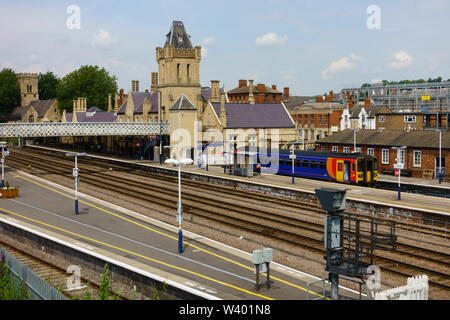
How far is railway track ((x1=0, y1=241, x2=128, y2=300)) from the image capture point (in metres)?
20.0

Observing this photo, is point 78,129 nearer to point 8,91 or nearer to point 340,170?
point 340,170

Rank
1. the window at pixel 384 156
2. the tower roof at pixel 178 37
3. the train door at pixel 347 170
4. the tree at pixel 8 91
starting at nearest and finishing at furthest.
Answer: the train door at pixel 347 170 < the window at pixel 384 156 < the tower roof at pixel 178 37 < the tree at pixel 8 91

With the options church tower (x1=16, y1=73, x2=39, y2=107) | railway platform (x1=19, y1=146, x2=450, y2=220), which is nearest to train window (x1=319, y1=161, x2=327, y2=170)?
railway platform (x1=19, y1=146, x2=450, y2=220)

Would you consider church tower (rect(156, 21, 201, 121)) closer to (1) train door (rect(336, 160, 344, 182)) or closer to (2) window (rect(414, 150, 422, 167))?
(1) train door (rect(336, 160, 344, 182))

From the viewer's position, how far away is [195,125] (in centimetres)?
6962

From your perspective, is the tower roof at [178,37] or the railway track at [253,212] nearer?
the railway track at [253,212]

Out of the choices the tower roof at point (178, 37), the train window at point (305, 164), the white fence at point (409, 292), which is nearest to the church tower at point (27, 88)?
the tower roof at point (178, 37)

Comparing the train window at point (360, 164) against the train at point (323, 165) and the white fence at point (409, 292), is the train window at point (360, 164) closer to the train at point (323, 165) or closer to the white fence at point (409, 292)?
the train at point (323, 165)

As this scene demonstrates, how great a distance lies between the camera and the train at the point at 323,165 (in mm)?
44094

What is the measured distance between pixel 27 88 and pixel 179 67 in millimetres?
109701

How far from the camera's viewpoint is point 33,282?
1642 cm

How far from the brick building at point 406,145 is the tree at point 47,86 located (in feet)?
503

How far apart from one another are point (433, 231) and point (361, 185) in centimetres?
1566

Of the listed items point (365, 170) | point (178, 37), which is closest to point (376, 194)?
point (365, 170)
